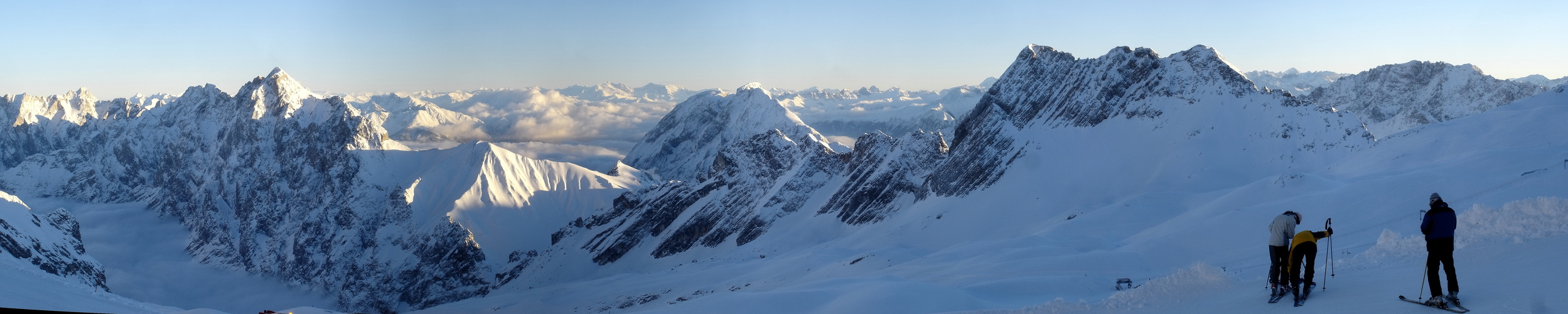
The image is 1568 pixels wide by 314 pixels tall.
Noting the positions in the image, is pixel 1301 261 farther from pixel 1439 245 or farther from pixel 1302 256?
pixel 1439 245

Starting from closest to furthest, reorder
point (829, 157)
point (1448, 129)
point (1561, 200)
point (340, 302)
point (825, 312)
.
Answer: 1. point (1561, 200)
2. point (825, 312)
3. point (1448, 129)
4. point (829, 157)
5. point (340, 302)

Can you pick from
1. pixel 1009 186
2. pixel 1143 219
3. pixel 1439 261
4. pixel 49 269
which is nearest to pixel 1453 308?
pixel 1439 261

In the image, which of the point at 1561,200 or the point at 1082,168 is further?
the point at 1082,168

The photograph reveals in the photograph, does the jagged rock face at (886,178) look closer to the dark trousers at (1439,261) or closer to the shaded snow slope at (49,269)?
the shaded snow slope at (49,269)

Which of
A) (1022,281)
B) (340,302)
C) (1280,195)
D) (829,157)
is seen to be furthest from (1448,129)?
(340,302)

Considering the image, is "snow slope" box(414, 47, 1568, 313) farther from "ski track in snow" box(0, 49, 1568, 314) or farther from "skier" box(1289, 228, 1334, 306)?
"skier" box(1289, 228, 1334, 306)

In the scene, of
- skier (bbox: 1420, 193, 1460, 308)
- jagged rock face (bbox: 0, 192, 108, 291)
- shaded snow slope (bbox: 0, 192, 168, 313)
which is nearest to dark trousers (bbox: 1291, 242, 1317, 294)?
skier (bbox: 1420, 193, 1460, 308)

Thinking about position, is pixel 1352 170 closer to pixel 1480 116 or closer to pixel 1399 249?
pixel 1480 116
